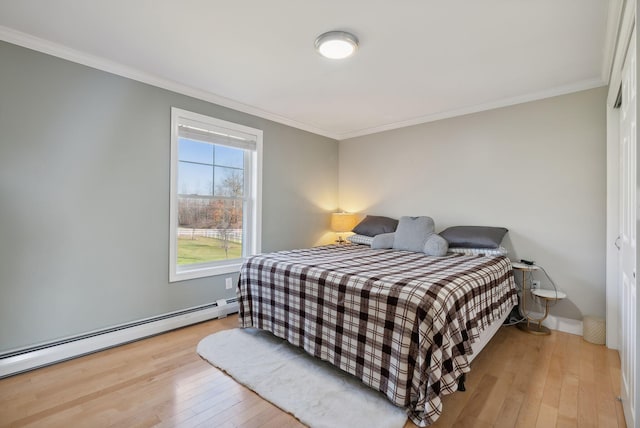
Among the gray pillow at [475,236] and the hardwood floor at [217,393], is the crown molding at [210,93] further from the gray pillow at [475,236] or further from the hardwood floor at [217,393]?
the hardwood floor at [217,393]

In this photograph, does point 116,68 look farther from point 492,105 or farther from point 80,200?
point 492,105

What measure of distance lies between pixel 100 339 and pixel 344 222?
2965 mm

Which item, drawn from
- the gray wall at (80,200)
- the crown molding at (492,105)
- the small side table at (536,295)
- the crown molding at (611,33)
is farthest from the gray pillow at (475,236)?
the gray wall at (80,200)

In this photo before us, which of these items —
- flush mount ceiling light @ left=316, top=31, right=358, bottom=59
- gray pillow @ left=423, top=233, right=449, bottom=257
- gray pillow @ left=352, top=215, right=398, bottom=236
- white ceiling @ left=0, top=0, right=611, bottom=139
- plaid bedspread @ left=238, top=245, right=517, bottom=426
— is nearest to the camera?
plaid bedspread @ left=238, top=245, right=517, bottom=426

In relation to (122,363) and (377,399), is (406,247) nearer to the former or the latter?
(377,399)

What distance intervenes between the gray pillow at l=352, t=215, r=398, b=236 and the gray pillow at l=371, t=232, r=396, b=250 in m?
0.28

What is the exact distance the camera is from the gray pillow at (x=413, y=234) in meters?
3.10

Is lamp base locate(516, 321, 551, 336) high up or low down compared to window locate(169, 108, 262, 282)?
down

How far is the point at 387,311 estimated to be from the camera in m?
1.70

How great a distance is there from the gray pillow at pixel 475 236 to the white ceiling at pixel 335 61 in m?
1.36

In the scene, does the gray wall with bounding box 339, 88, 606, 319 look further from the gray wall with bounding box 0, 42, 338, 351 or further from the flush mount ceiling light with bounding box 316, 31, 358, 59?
the gray wall with bounding box 0, 42, 338, 351

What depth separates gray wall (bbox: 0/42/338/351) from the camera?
2.08 meters

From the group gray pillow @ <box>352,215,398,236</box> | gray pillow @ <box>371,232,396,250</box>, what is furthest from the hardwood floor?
gray pillow @ <box>352,215,398,236</box>

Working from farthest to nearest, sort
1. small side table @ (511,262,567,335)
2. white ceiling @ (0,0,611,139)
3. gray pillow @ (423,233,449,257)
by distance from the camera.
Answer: gray pillow @ (423,233,449,257)
small side table @ (511,262,567,335)
white ceiling @ (0,0,611,139)
